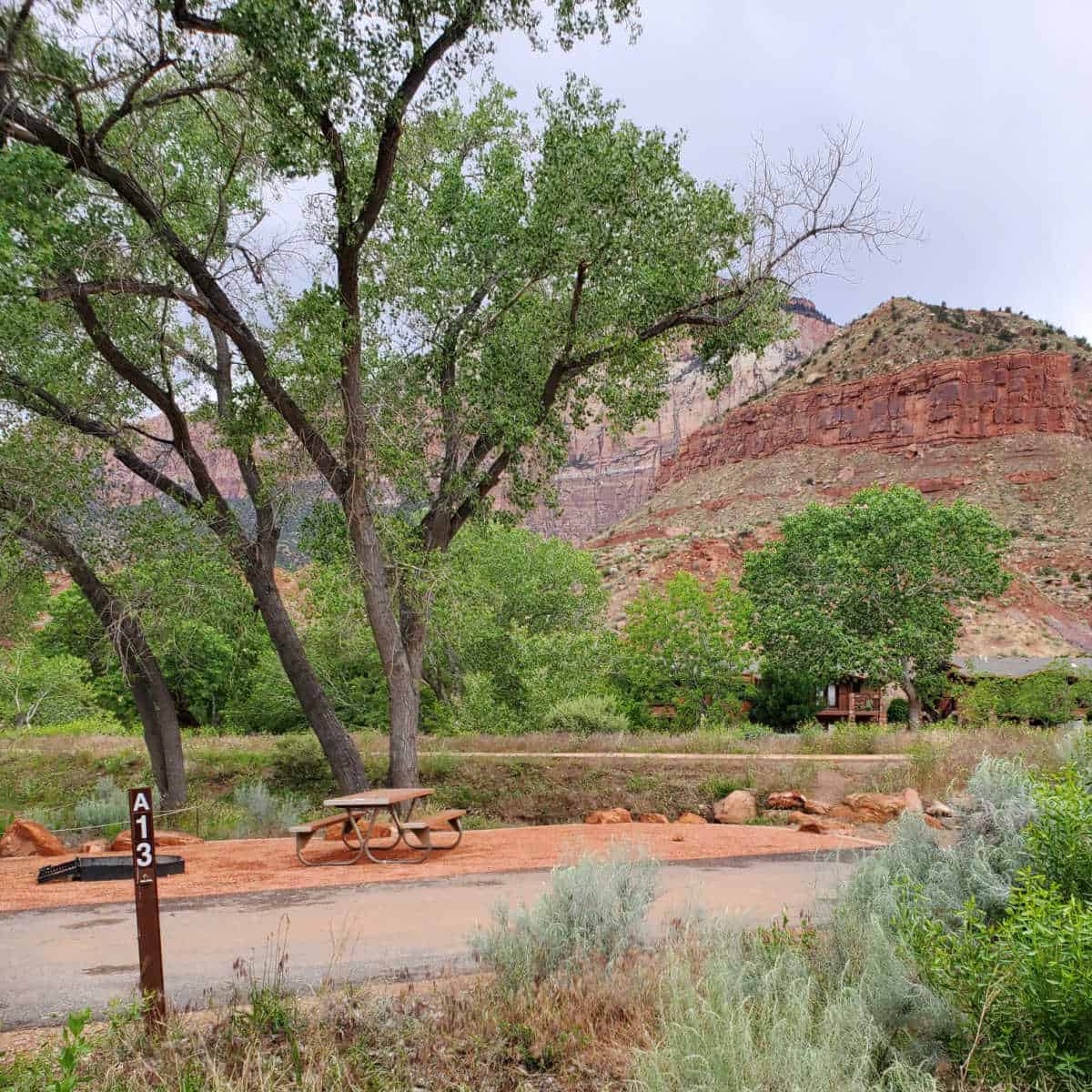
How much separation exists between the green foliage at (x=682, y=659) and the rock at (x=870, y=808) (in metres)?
23.0

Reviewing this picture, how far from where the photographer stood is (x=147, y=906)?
4910mm

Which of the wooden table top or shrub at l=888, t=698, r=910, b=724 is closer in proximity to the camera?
the wooden table top

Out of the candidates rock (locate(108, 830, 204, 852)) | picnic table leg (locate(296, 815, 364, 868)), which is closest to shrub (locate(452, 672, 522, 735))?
rock (locate(108, 830, 204, 852))

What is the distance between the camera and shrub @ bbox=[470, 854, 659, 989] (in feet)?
18.4

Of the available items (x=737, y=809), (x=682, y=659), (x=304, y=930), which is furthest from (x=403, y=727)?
(x=682, y=659)

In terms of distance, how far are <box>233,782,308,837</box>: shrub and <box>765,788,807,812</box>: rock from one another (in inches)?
292

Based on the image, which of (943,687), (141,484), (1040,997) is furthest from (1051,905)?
(943,687)

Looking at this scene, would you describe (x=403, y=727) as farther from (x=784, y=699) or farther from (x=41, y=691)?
(x=41, y=691)

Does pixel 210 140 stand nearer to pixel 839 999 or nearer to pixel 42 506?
pixel 42 506

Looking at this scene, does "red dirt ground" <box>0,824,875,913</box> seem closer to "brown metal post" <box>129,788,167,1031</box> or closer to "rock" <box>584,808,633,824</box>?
"rock" <box>584,808,633,824</box>

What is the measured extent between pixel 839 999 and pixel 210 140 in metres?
14.5

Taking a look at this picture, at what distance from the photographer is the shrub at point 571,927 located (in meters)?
5.59

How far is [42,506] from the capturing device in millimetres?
13648

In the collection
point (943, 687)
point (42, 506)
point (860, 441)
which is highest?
point (860, 441)
